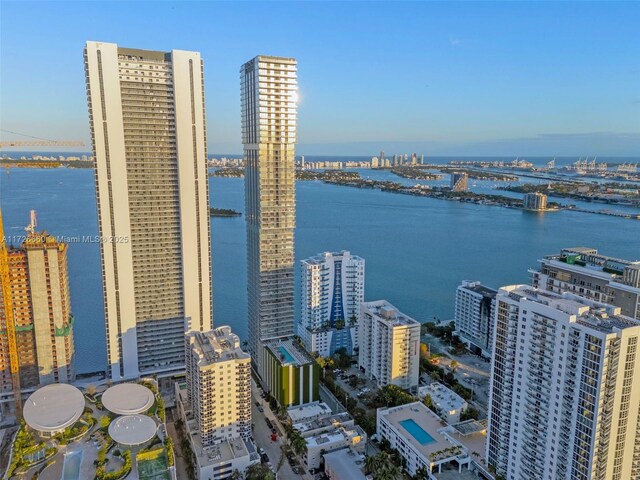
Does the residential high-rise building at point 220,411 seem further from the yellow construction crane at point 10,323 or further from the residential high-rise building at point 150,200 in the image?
the yellow construction crane at point 10,323

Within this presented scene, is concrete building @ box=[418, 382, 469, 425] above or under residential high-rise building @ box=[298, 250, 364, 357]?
under

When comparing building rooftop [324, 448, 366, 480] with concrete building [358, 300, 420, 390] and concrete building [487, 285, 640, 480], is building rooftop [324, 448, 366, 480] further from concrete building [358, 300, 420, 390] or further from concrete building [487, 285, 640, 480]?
concrete building [358, 300, 420, 390]

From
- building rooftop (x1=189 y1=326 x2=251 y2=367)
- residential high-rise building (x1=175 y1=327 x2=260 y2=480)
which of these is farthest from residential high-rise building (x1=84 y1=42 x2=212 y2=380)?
residential high-rise building (x1=175 y1=327 x2=260 y2=480)

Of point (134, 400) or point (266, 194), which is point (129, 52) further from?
point (134, 400)

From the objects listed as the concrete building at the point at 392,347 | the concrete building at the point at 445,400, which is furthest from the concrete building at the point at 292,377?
the concrete building at the point at 445,400

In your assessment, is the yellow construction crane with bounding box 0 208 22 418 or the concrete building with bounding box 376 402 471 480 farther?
the yellow construction crane with bounding box 0 208 22 418

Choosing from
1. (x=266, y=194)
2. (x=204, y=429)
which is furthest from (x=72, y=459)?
(x=266, y=194)
